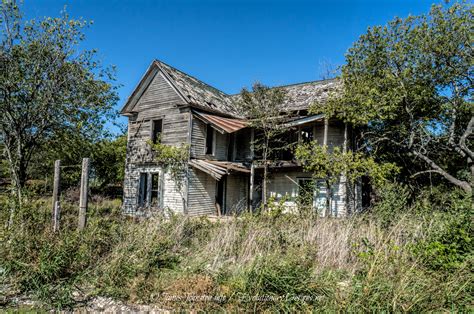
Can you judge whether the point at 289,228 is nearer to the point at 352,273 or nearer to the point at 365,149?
the point at 352,273

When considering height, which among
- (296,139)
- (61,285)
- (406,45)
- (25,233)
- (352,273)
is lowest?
(61,285)

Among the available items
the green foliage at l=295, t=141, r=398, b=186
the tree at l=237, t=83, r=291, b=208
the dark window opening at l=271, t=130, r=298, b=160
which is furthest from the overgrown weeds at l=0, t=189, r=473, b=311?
the dark window opening at l=271, t=130, r=298, b=160

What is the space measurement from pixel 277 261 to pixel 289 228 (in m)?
1.79

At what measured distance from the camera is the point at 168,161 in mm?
15750

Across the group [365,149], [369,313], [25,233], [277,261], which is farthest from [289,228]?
[365,149]

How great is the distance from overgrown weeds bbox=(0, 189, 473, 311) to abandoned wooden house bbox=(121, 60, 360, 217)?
7.88m

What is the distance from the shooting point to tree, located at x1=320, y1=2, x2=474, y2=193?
43.2ft

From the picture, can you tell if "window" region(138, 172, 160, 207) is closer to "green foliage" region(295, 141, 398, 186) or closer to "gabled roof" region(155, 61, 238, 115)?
"gabled roof" region(155, 61, 238, 115)

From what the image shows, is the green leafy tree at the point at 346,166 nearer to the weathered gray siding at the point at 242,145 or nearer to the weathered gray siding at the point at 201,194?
the weathered gray siding at the point at 242,145

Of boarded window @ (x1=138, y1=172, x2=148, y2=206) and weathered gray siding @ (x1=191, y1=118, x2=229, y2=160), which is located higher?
weathered gray siding @ (x1=191, y1=118, x2=229, y2=160)

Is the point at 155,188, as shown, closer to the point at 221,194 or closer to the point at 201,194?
the point at 201,194

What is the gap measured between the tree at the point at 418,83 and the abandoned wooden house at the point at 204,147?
68.8 inches

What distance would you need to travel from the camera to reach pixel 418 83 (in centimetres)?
1425

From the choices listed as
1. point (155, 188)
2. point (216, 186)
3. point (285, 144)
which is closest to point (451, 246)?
point (285, 144)
